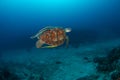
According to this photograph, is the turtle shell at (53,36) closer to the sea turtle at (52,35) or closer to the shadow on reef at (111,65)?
the sea turtle at (52,35)

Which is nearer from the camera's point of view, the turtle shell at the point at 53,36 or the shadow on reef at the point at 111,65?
the turtle shell at the point at 53,36

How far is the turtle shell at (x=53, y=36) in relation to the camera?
6.60 meters

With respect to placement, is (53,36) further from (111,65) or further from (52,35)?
(111,65)

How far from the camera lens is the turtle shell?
21.7 feet

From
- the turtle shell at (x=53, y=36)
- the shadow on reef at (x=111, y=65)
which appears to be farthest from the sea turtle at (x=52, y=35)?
the shadow on reef at (x=111, y=65)

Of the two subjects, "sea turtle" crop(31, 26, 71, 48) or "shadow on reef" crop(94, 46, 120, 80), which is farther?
"shadow on reef" crop(94, 46, 120, 80)

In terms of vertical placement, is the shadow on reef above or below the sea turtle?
below

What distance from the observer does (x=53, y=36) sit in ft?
22.1

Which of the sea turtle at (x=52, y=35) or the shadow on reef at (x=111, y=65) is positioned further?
the shadow on reef at (x=111, y=65)

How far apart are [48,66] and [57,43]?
20.3 feet

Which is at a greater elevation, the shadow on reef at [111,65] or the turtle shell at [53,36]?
the turtle shell at [53,36]

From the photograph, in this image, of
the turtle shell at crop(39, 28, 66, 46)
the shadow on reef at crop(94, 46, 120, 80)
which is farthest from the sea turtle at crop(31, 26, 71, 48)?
the shadow on reef at crop(94, 46, 120, 80)

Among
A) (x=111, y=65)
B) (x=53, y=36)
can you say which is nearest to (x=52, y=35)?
(x=53, y=36)

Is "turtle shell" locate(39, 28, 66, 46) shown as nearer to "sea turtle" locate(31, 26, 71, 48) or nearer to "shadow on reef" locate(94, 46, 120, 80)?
"sea turtle" locate(31, 26, 71, 48)
